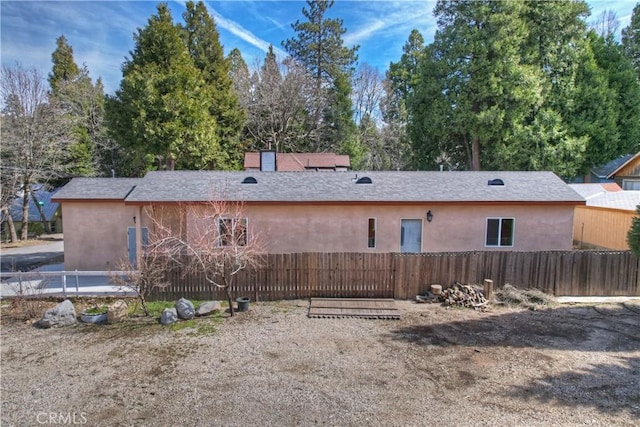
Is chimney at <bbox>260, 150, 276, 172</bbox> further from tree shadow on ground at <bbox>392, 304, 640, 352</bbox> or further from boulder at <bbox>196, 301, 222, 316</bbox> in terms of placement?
tree shadow on ground at <bbox>392, 304, 640, 352</bbox>

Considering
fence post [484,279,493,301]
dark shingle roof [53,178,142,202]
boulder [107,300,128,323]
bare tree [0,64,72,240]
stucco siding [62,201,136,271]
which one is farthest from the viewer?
bare tree [0,64,72,240]

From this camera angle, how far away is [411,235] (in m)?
13.2

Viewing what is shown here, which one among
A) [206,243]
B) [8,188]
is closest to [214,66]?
[8,188]

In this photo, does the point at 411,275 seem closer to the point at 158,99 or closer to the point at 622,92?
the point at 158,99

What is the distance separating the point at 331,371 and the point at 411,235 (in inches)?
293

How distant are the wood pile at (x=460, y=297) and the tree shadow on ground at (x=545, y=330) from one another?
651 millimetres

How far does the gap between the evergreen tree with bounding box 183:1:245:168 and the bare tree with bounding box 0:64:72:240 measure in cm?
1063

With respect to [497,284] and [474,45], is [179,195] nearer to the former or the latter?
[497,284]

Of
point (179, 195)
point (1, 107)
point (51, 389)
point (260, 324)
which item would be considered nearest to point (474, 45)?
point (179, 195)

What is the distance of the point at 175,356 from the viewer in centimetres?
755

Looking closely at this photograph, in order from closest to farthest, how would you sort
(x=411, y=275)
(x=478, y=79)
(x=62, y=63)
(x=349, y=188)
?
(x=411, y=275)
(x=349, y=188)
(x=478, y=79)
(x=62, y=63)

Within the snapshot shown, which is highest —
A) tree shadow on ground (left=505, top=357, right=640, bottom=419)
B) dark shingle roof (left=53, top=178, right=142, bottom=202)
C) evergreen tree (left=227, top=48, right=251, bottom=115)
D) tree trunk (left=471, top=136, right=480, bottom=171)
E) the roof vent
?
evergreen tree (left=227, top=48, right=251, bottom=115)

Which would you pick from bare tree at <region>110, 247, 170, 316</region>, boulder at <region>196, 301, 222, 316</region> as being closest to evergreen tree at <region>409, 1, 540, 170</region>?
boulder at <region>196, 301, 222, 316</region>

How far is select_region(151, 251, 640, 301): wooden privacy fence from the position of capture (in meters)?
11.0
